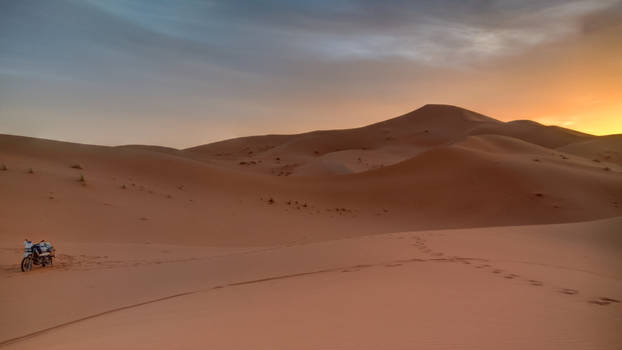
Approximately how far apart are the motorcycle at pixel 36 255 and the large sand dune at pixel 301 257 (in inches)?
11.2

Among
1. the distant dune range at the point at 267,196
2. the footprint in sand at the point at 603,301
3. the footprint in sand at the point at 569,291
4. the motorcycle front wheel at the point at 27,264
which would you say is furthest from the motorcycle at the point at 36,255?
the footprint in sand at the point at 603,301

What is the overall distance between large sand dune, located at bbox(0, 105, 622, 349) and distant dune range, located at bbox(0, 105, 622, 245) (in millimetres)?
104

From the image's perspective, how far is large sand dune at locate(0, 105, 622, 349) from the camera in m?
4.14

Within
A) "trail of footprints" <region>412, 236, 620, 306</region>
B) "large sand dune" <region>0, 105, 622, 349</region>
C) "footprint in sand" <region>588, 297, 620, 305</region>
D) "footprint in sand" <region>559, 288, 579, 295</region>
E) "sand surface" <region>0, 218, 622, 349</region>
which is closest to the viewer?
"sand surface" <region>0, 218, 622, 349</region>

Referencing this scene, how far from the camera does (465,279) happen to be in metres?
5.73

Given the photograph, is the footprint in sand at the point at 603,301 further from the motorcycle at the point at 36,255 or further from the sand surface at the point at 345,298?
the motorcycle at the point at 36,255

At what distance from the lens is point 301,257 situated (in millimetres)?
7684

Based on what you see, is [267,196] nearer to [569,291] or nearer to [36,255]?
[36,255]

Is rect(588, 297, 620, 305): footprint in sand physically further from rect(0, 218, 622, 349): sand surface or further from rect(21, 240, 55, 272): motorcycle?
rect(21, 240, 55, 272): motorcycle

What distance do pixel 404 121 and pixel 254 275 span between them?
65.1m

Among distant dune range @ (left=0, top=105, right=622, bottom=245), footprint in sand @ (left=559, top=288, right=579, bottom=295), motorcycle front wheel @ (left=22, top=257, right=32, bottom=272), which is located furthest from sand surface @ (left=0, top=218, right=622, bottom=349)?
distant dune range @ (left=0, top=105, right=622, bottom=245)

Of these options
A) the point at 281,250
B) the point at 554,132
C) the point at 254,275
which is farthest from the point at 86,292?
the point at 554,132

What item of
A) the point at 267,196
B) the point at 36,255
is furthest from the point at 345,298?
the point at 267,196

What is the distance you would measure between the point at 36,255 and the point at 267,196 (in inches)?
562
